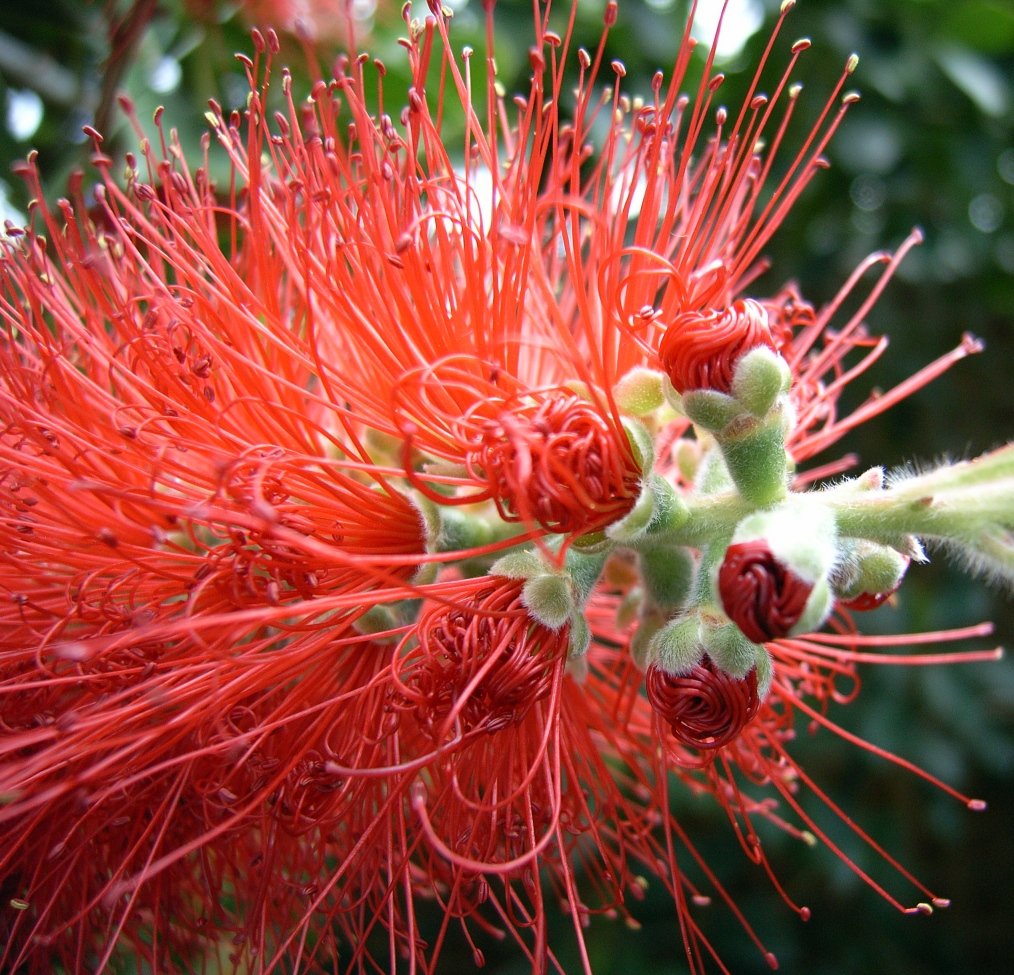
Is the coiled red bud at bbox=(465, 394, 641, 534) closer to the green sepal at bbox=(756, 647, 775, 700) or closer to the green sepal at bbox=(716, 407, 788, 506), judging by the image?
the green sepal at bbox=(716, 407, 788, 506)

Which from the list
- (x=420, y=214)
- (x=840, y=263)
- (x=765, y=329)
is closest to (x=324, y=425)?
(x=420, y=214)

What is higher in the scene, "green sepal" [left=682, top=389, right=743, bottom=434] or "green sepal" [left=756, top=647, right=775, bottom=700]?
"green sepal" [left=682, top=389, right=743, bottom=434]

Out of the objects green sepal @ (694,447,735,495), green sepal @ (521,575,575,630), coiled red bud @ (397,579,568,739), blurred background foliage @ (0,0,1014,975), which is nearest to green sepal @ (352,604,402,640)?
coiled red bud @ (397,579,568,739)

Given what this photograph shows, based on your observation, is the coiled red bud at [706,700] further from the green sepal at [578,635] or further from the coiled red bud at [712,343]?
the coiled red bud at [712,343]

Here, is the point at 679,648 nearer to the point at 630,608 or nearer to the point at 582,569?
the point at 582,569

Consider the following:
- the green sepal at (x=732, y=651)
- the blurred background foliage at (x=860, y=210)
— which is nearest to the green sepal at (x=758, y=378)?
the green sepal at (x=732, y=651)

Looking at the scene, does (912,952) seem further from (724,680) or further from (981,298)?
(724,680)

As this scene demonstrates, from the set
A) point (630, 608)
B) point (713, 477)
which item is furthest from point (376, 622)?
point (713, 477)
